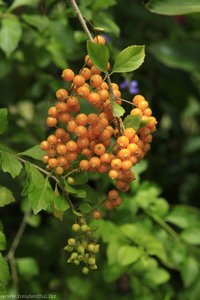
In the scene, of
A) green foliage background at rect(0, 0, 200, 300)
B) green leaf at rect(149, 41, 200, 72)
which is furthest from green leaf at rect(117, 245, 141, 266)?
green leaf at rect(149, 41, 200, 72)

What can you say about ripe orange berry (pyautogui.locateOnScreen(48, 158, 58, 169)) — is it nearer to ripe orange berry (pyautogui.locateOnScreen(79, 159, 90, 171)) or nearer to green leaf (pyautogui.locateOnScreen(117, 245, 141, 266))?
ripe orange berry (pyautogui.locateOnScreen(79, 159, 90, 171))

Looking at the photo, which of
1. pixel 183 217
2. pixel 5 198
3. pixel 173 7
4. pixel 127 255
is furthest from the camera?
pixel 183 217

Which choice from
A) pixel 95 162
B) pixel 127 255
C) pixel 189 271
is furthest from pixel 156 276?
pixel 95 162

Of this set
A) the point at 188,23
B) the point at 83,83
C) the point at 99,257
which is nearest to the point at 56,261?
the point at 99,257

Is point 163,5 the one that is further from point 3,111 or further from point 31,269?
point 31,269

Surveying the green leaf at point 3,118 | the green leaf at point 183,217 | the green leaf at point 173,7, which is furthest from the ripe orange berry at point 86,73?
the green leaf at point 183,217

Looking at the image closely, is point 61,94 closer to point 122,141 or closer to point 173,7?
point 122,141
